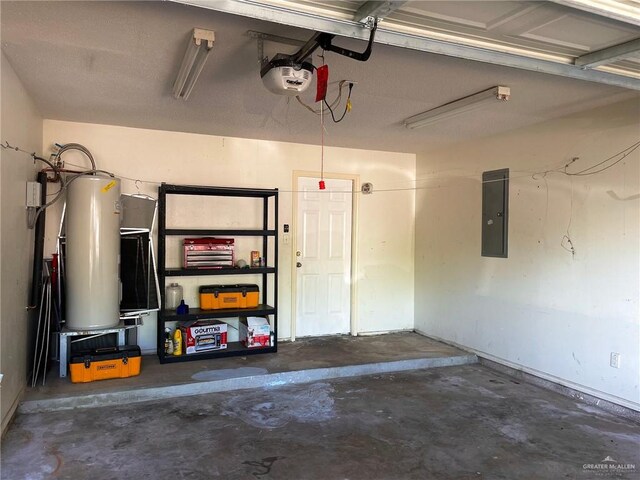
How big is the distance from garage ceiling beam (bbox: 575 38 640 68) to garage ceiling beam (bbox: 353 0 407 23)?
131cm

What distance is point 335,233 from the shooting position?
5.48m

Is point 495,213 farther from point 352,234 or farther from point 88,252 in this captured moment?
point 88,252

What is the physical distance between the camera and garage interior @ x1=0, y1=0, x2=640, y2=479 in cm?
244

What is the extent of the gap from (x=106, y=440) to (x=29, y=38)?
2490 millimetres

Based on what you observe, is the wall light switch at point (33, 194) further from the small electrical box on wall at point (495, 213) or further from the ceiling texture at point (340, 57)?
the small electrical box on wall at point (495, 213)

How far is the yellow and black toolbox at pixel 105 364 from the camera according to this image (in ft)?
12.0

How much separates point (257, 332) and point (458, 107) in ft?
9.51

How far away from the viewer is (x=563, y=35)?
2262 millimetres

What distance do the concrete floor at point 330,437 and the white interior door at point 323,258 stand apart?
149 cm

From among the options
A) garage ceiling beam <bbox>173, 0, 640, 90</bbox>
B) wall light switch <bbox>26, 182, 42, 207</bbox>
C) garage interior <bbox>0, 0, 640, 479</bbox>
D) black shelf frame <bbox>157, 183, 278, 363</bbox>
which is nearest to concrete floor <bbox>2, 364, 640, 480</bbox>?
garage interior <bbox>0, 0, 640, 479</bbox>

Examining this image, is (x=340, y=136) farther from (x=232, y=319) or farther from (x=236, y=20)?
(x=236, y=20)

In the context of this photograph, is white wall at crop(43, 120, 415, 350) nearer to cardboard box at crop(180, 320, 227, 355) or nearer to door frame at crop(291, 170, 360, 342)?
door frame at crop(291, 170, 360, 342)

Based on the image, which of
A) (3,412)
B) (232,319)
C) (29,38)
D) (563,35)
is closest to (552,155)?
(563,35)

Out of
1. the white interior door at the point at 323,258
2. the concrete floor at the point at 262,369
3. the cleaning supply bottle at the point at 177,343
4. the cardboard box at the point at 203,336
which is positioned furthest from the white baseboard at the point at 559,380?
the cleaning supply bottle at the point at 177,343
